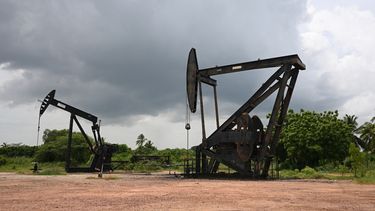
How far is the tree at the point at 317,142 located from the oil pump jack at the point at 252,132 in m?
16.2

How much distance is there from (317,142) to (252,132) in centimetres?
1832

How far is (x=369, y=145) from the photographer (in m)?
43.5

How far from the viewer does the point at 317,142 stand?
112ft

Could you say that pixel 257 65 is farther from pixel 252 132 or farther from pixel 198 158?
pixel 198 158

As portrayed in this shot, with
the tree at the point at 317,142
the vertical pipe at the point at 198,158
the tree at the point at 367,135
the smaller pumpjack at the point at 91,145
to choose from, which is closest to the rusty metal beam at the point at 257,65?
the vertical pipe at the point at 198,158

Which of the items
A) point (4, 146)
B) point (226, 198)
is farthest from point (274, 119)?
point (4, 146)

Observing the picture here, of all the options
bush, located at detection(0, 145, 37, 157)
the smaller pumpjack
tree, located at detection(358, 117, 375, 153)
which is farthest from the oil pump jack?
bush, located at detection(0, 145, 37, 157)

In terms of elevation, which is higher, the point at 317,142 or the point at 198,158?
the point at 317,142

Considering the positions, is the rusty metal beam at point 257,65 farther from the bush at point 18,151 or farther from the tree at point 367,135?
the bush at point 18,151

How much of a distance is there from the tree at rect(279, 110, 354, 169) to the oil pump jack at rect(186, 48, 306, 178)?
16165 millimetres

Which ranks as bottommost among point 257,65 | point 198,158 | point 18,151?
point 198,158

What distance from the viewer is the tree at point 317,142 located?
3406cm

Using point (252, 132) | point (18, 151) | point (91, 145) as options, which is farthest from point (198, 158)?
point (18, 151)

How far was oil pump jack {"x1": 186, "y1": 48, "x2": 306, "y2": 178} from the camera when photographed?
17.8 metres
